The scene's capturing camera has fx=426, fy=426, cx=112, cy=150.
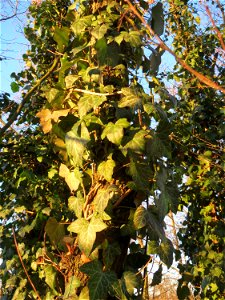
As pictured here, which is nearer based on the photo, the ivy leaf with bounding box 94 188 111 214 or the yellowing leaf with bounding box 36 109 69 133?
the ivy leaf with bounding box 94 188 111 214

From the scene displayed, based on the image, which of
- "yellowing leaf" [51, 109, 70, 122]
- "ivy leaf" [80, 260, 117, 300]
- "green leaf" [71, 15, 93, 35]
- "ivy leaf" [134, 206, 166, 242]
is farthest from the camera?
"green leaf" [71, 15, 93, 35]

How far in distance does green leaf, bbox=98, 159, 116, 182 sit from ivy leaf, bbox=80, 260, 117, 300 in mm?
339

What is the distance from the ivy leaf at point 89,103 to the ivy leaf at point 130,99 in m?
0.08

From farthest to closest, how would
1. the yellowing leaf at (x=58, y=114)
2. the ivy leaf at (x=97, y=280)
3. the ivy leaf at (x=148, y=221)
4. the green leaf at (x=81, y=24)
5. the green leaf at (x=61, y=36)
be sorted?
A: the green leaf at (x=61, y=36) < the green leaf at (x=81, y=24) < the yellowing leaf at (x=58, y=114) < the ivy leaf at (x=148, y=221) < the ivy leaf at (x=97, y=280)

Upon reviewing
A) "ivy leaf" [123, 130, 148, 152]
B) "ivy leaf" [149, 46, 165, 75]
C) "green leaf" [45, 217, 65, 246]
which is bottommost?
"green leaf" [45, 217, 65, 246]

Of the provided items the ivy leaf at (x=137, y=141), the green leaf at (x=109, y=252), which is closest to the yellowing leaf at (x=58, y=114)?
the ivy leaf at (x=137, y=141)

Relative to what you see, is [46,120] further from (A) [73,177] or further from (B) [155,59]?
(B) [155,59]

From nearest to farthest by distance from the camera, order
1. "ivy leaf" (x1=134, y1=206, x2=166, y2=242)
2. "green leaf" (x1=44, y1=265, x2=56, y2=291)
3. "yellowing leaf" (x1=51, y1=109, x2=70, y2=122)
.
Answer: "ivy leaf" (x1=134, y1=206, x2=166, y2=242) → "green leaf" (x1=44, y1=265, x2=56, y2=291) → "yellowing leaf" (x1=51, y1=109, x2=70, y2=122)

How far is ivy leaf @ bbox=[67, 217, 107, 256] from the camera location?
1583 millimetres

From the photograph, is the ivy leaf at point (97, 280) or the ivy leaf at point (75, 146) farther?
the ivy leaf at point (75, 146)

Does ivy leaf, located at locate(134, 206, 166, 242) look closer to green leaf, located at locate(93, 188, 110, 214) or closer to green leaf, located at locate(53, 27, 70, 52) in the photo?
green leaf, located at locate(93, 188, 110, 214)

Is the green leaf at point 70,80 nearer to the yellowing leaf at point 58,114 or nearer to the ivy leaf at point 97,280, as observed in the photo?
the yellowing leaf at point 58,114

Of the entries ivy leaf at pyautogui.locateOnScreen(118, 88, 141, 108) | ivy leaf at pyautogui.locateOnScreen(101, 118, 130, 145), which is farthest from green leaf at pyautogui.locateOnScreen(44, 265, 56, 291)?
ivy leaf at pyautogui.locateOnScreen(118, 88, 141, 108)

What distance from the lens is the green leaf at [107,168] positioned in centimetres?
Answer: 171
